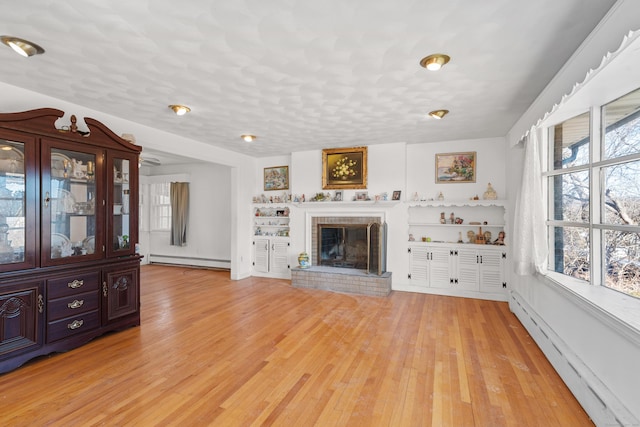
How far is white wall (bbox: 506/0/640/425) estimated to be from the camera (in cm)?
162

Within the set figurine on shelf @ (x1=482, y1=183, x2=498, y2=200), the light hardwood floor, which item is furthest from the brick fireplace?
figurine on shelf @ (x1=482, y1=183, x2=498, y2=200)

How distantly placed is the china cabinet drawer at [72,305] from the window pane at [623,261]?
468 cm

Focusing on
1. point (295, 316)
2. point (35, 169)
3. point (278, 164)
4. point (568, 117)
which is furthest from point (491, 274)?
point (35, 169)

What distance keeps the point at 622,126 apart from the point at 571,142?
71 centimetres

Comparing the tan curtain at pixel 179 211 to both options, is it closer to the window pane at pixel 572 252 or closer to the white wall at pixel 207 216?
the white wall at pixel 207 216

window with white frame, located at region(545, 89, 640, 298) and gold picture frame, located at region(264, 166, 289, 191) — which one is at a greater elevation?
gold picture frame, located at region(264, 166, 289, 191)

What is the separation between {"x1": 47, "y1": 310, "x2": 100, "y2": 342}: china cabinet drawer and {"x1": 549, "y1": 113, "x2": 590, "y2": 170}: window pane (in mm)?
4943

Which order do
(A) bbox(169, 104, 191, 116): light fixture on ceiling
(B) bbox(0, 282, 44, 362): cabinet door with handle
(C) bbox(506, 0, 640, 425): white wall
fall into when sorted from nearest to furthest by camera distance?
(C) bbox(506, 0, 640, 425): white wall < (B) bbox(0, 282, 44, 362): cabinet door with handle < (A) bbox(169, 104, 191, 116): light fixture on ceiling

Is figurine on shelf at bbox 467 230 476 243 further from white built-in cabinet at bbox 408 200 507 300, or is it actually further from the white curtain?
the white curtain

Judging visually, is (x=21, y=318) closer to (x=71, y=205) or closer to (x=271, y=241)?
(x=71, y=205)

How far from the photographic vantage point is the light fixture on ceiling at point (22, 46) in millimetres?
2010

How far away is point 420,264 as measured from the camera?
502 centimetres

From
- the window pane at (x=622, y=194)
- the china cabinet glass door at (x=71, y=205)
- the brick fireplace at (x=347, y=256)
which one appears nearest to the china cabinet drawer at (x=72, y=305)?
the china cabinet glass door at (x=71, y=205)

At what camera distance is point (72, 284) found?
288 centimetres
